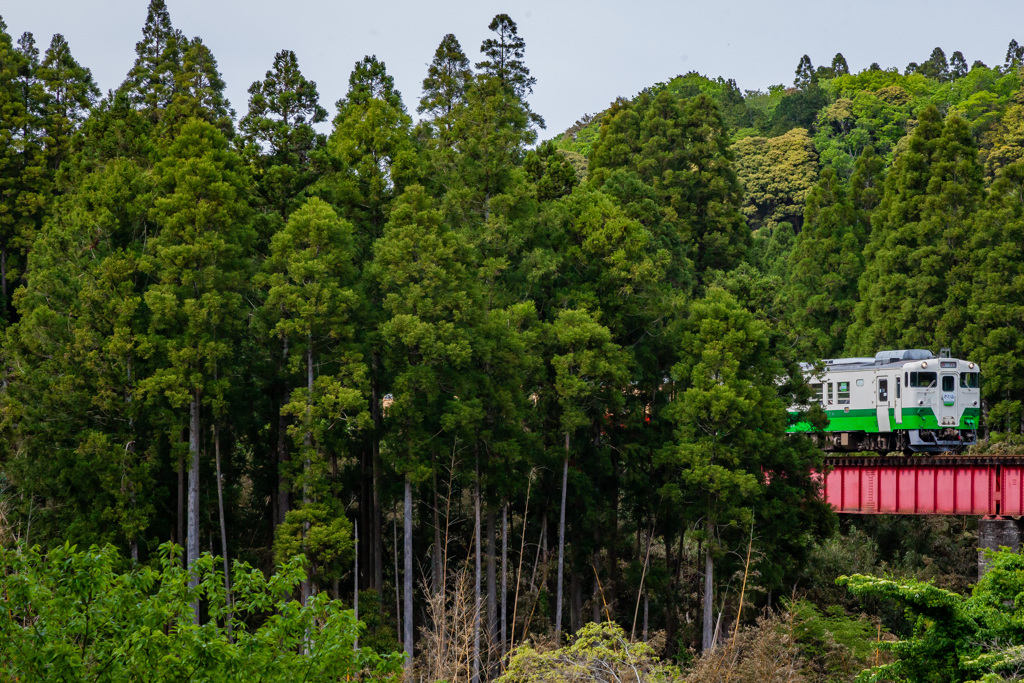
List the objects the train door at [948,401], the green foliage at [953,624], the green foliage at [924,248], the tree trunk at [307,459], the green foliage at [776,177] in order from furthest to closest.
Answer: the green foliage at [776,177], the green foliage at [924,248], the train door at [948,401], the tree trunk at [307,459], the green foliage at [953,624]

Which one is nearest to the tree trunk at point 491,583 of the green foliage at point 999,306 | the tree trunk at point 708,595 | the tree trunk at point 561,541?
the tree trunk at point 561,541

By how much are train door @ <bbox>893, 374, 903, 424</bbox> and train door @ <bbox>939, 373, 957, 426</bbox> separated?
3.55ft

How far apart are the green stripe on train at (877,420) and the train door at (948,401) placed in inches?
9.6

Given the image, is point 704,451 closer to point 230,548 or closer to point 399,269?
point 399,269

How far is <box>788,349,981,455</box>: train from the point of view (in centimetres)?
3212

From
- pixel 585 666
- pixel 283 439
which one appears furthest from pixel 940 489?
pixel 283 439

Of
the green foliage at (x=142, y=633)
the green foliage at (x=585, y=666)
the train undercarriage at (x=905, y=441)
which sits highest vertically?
the train undercarriage at (x=905, y=441)

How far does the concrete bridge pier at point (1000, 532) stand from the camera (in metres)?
26.8

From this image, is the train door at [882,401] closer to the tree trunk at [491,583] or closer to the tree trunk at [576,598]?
the tree trunk at [576,598]

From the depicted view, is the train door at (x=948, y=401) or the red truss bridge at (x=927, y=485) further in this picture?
the train door at (x=948, y=401)

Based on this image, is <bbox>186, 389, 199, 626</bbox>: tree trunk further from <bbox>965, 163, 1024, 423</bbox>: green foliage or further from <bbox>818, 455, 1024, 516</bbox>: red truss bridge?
<bbox>965, 163, 1024, 423</bbox>: green foliage

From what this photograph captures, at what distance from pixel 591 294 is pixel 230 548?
10.2 m

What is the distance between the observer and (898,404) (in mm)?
32469

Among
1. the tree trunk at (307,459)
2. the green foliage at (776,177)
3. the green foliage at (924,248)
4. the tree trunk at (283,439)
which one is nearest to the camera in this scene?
the tree trunk at (307,459)
